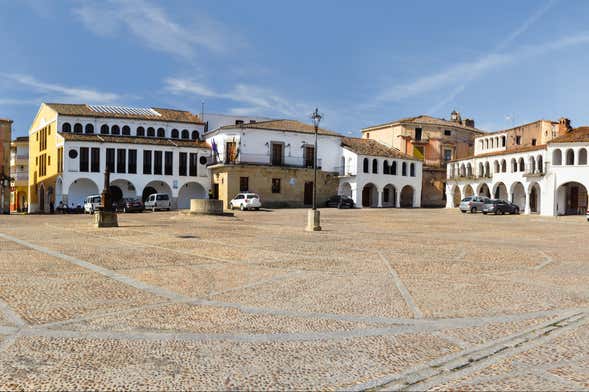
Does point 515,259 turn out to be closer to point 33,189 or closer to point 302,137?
point 302,137

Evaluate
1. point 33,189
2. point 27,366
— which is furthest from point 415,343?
point 33,189

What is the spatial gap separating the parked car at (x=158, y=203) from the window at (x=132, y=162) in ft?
13.5

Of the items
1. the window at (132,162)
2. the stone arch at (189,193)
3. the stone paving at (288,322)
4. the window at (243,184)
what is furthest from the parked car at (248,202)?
the stone paving at (288,322)

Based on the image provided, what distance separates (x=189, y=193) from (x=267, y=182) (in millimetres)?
9349

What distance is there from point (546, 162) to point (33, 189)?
5418 cm

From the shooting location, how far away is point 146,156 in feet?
155

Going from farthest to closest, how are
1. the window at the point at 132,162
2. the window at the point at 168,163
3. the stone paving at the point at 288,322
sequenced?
the window at the point at 168,163, the window at the point at 132,162, the stone paving at the point at 288,322

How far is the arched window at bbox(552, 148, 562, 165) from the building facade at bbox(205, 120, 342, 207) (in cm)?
1952

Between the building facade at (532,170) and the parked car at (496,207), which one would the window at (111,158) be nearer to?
the parked car at (496,207)

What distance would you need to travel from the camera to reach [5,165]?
49.4m

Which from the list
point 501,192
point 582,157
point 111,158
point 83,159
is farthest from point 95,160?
point 582,157

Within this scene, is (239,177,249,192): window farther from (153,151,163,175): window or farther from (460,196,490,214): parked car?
(460,196,490,214): parked car

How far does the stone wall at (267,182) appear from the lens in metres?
45.0

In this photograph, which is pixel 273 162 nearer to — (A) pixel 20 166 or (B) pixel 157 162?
(B) pixel 157 162
